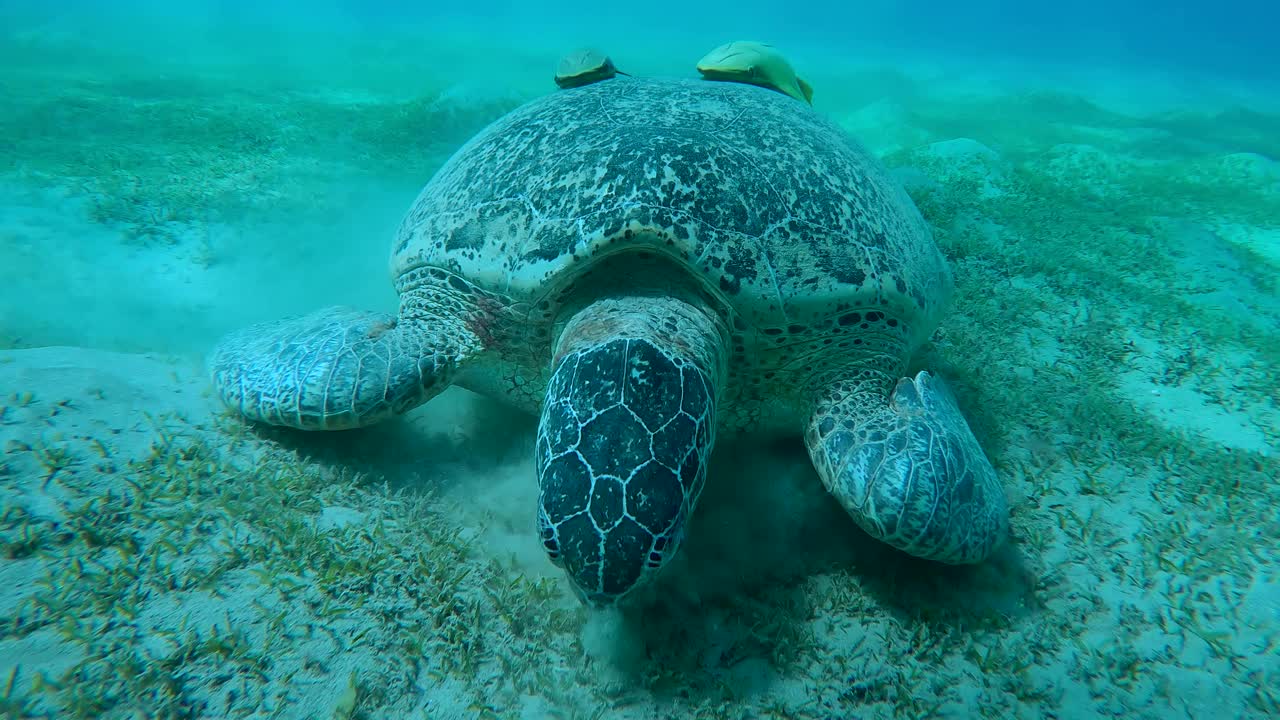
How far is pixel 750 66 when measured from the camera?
512 cm

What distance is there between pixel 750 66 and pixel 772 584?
15.7 ft

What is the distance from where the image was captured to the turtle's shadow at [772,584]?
215 cm

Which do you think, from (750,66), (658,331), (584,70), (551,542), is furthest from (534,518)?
(750,66)

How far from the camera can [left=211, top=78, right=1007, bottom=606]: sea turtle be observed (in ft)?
6.61

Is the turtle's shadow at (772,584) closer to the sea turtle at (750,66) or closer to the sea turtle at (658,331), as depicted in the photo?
the sea turtle at (658,331)

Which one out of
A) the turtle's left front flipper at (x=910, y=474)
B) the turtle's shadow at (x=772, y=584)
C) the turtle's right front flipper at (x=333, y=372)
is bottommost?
the turtle's shadow at (x=772, y=584)

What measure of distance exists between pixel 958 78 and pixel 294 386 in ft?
105

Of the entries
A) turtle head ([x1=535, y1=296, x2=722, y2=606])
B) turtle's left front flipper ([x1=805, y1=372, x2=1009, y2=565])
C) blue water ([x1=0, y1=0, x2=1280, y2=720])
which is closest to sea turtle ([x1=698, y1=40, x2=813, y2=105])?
blue water ([x1=0, y1=0, x2=1280, y2=720])

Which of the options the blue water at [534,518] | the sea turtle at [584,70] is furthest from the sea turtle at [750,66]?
the blue water at [534,518]

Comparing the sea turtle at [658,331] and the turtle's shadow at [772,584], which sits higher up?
the sea turtle at [658,331]

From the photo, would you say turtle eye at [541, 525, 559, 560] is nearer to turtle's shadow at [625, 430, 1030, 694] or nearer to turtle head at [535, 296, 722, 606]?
turtle head at [535, 296, 722, 606]

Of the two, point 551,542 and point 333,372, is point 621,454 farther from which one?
point 333,372

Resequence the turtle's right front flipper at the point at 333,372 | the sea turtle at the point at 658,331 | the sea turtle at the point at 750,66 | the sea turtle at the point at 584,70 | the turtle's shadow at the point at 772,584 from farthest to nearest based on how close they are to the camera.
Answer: the sea turtle at the point at 750,66 < the sea turtle at the point at 584,70 < the turtle's right front flipper at the point at 333,372 < the turtle's shadow at the point at 772,584 < the sea turtle at the point at 658,331

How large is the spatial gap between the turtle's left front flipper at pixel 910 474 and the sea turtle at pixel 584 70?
3544 millimetres
